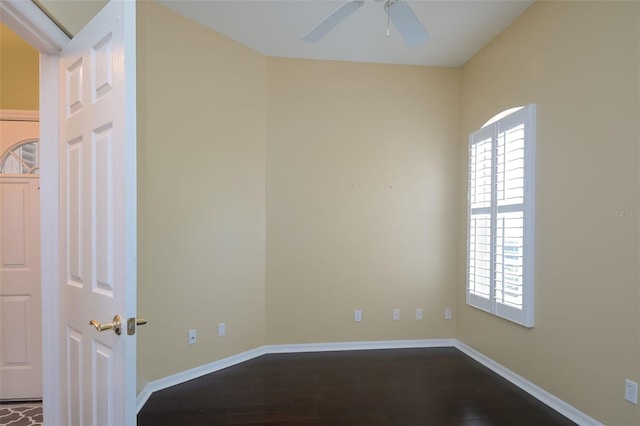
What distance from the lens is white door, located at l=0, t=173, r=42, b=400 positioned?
7.54 feet

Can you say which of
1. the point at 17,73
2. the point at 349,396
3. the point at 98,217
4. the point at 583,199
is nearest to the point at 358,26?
the point at 583,199

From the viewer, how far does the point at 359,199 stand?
11.1 feet

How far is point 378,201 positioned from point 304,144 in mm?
1019

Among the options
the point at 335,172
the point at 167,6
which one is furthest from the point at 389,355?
the point at 167,6

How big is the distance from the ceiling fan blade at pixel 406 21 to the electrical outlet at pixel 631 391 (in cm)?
242

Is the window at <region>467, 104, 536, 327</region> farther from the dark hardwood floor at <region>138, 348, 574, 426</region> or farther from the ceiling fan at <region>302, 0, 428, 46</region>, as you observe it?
the ceiling fan at <region>302, 0, 428, 46</region>

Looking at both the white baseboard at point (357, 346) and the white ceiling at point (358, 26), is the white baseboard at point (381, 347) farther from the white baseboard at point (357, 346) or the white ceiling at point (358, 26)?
the white ceiling at point (358, 26)

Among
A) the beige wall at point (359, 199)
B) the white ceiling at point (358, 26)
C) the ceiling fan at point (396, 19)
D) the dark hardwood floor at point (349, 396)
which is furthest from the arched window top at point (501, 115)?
the dark hardwood floor at point (349, 396)

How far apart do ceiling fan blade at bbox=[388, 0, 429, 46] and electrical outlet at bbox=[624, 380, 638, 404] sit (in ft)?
7.95

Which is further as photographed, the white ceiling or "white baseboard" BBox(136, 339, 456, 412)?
"white baseboard" BBox(136, 339, 456, 412)

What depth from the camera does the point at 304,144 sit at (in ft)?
10.8

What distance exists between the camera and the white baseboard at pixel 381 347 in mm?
2221

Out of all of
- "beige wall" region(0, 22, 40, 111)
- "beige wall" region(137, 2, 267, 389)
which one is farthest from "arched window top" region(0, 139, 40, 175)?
"beige wall" region(137, 2, 267, 389)

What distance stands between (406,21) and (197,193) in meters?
2.10
